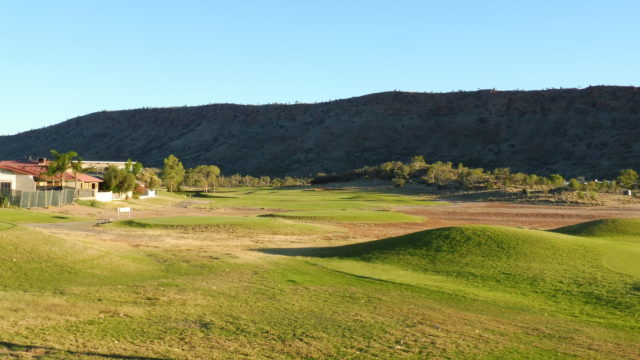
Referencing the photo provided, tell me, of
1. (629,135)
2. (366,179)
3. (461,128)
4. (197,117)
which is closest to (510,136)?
(461,128)

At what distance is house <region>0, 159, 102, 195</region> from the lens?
53500 mm

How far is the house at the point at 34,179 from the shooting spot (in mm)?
53500

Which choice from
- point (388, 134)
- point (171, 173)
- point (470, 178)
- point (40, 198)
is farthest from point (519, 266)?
point (388, 134)

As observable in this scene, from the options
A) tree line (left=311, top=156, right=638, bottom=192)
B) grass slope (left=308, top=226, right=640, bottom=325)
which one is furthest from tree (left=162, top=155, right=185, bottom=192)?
grass slope (left=308, top=226, right=640, bottom=325)

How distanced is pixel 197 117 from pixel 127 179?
4359 inches

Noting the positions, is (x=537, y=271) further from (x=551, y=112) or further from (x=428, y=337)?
(x=551, y=112)

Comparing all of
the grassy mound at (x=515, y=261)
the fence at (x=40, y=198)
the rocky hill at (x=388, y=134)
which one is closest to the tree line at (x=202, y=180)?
the rocky hill at (x=388, y=134)

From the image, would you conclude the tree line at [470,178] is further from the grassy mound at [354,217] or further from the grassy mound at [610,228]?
the grassy mound at [610,228]

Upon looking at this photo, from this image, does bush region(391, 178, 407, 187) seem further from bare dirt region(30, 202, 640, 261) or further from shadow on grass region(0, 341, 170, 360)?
shadow on grass region(0, 341, 170, 360)

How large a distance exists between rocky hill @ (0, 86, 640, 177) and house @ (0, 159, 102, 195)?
72505 millimetres

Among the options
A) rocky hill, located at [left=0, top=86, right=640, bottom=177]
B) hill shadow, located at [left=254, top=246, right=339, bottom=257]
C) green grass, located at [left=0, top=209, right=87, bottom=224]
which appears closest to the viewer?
hill shadow, located at [left=254, top=246, right=339, bottom=257]

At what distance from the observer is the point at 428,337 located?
11.6m

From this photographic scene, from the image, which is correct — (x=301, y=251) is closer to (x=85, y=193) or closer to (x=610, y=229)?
(x=610, y=229)

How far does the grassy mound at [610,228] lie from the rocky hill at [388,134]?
86521 mm
